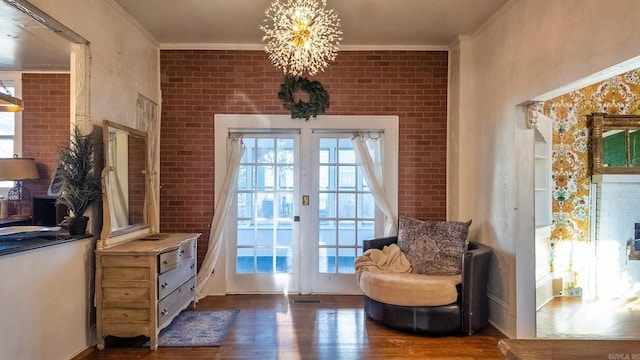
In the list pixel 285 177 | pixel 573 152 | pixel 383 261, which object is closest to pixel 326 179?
pixel 285 177

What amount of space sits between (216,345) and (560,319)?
333cm

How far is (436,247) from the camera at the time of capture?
3441 millimetres

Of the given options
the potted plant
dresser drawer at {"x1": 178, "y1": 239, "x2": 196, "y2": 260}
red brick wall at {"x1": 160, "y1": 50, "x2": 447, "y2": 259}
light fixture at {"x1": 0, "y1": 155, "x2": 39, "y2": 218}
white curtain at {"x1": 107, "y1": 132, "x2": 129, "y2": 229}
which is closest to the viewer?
the potted plant

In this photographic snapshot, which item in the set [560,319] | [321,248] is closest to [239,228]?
[321,248]

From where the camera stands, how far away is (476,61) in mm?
3744

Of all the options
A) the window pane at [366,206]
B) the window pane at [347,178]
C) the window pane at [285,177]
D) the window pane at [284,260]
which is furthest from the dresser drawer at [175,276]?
the window pane at [366,206]

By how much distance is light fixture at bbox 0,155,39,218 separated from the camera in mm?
3477

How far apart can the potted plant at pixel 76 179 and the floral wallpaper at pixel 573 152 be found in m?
4.73

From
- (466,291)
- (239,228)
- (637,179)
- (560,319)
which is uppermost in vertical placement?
(637,179)

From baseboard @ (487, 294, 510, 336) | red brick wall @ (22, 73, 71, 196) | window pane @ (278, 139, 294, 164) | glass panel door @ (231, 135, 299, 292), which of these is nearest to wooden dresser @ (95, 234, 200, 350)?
glass panel door @ (231, 135, 299, 292)

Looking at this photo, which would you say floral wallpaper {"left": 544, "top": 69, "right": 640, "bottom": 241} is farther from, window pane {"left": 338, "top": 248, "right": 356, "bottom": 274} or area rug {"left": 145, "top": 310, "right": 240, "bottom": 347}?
area rug {"left": 145, "top": 310, "right": 240, "bottom": 347}

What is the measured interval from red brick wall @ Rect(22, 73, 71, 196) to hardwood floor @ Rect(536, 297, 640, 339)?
5453 millimetres

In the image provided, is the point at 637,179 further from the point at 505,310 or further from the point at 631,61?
the point at 631,61

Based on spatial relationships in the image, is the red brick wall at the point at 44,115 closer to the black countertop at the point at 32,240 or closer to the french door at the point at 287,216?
the black countertop at the point at 32,240
